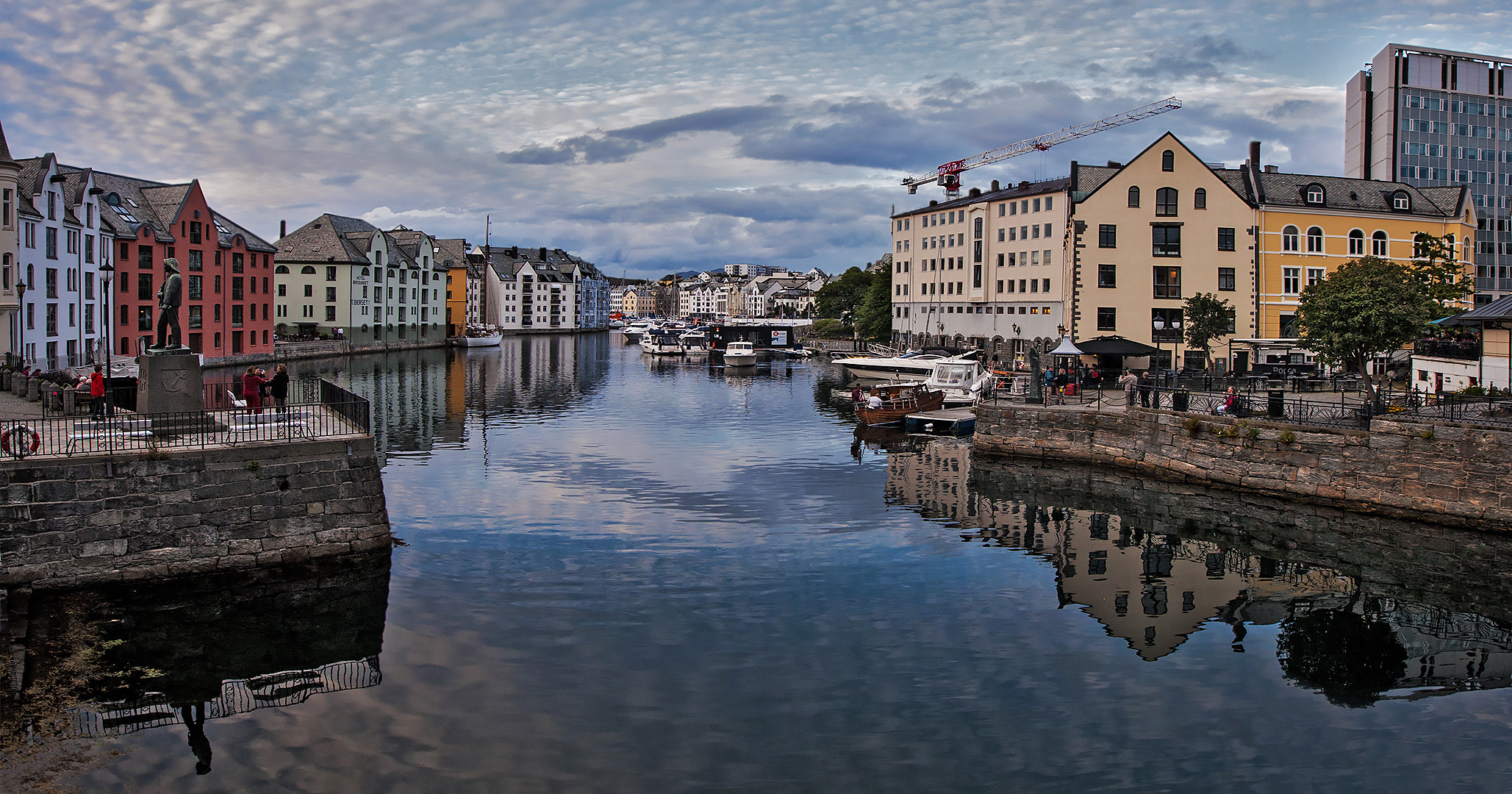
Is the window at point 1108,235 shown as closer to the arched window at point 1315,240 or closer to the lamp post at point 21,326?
the arched window at point 1315,240

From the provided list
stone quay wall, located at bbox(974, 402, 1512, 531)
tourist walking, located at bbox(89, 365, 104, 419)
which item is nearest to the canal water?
stone quay wall, located at bbox(974, 402, 1512, 531)

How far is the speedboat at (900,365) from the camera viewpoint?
8444cm

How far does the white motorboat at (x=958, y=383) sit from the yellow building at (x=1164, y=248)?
1339 cm

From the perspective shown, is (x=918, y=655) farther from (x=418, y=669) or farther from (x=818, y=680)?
(x=418, y=669)

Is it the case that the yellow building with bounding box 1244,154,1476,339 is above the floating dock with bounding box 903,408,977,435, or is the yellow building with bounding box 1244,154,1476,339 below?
above

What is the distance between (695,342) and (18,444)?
404 ft

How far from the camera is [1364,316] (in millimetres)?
36000

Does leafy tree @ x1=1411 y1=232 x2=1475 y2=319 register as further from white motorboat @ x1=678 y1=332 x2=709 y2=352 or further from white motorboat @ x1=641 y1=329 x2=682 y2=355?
white motorboat @ x1=678 y1=332 x2=709 y2=352

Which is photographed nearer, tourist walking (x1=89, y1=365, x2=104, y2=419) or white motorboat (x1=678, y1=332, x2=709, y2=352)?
tourist walking (x1=89, y1=365, x2=104, y2=419)

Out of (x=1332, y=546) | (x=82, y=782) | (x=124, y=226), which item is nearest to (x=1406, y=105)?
(x=1332, y=546)

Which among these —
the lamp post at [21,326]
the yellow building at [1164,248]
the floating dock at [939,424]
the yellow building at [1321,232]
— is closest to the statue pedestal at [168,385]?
the lamp post at [21,326]

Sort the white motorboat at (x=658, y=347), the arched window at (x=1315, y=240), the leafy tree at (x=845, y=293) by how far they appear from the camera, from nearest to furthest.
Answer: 1. the arched window at (x=1315, y=240)
2. the white motorboat at (x=658, y=347)
3. the leafy tree at (x=845, y=293)

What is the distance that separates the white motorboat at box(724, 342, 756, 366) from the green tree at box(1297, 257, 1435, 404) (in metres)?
71.8

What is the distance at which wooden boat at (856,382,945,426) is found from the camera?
53000 millimetres
